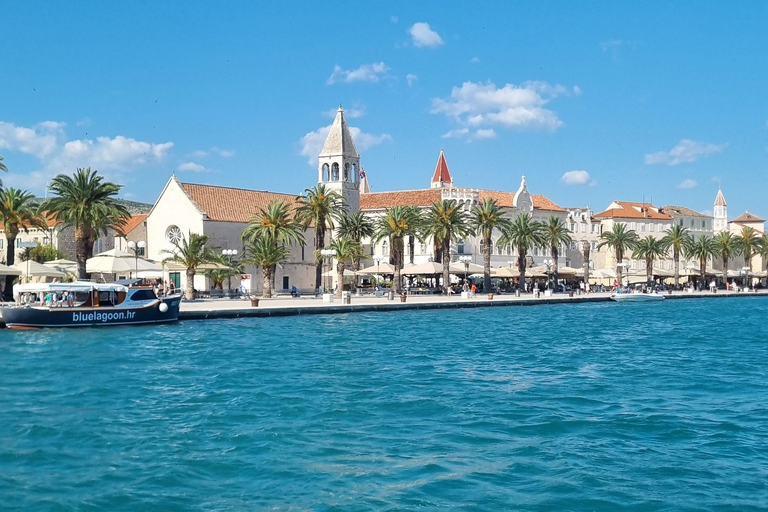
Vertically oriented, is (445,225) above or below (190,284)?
above

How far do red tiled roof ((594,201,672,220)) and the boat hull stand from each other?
8313cm

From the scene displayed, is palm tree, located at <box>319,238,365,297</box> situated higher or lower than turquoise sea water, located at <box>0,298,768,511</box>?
higher

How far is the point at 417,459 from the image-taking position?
576 inches

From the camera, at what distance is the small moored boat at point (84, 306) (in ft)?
121

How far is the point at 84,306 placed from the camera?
38.2 metres

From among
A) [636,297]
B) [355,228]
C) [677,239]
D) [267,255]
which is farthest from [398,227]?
[677,239]

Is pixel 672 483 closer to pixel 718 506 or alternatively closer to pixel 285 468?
pixel 718 506

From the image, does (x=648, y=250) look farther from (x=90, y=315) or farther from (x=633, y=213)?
(x=90, y=315)

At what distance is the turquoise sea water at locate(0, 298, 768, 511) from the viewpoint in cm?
1280

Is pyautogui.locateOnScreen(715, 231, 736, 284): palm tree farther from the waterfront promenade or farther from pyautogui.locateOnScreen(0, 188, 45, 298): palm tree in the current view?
pyautogui.locateOnScreen(0, 188, 45, 298): palm tree

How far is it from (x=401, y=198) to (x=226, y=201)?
25078 millimetres

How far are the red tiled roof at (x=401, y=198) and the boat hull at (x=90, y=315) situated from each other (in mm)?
51483

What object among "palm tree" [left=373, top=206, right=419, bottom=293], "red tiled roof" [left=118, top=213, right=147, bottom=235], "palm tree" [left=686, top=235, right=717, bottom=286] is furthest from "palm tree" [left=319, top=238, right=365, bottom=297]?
"palm tree" [left=686, top=235, right=717, bottom=286]

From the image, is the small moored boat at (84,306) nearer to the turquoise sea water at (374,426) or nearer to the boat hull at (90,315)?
the boat hull at (90,315)
